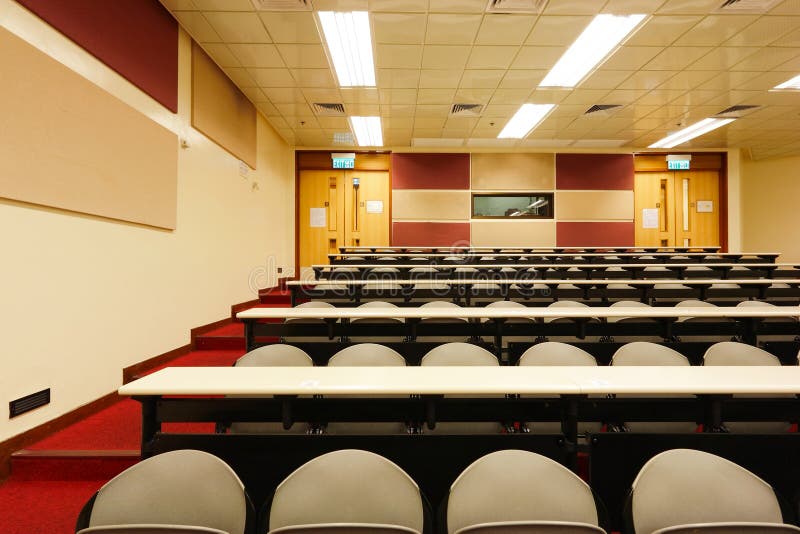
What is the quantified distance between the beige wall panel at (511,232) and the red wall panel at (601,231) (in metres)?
0.26

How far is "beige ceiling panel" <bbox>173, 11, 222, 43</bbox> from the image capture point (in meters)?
4.07

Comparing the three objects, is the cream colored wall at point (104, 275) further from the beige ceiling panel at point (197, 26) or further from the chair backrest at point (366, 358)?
the chair backrest at point (366, 358)

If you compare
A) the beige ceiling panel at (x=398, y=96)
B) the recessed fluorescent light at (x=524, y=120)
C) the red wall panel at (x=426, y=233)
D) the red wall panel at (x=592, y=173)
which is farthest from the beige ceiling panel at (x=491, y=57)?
the red wall panel at (x=592, y=173)

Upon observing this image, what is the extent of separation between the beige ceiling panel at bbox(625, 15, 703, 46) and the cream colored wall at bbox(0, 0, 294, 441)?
482 centimetres

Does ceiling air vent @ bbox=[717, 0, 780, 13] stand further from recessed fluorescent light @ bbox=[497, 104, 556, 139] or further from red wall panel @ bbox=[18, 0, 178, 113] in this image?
red wall panel @ bbox=[18, 0, 178, 113]

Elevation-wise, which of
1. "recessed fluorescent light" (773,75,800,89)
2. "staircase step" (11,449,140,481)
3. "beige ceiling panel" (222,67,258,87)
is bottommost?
"staircase step" (11,449,140,481)

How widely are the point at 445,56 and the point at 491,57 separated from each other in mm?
551

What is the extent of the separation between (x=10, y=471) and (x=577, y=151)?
9.72 m

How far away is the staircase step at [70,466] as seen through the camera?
220 cm

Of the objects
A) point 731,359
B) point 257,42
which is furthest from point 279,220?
point 731,359

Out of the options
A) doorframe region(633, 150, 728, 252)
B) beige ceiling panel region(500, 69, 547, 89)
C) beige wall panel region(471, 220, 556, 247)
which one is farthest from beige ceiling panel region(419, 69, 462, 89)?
doorframe region(633, 150, 728, 252)

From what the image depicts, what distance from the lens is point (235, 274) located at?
18.4ft

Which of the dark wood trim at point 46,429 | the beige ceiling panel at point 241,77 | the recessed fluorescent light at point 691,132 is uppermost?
the recessed fluorescent light at point 691,132

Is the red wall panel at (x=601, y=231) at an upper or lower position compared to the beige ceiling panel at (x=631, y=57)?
lower
